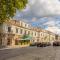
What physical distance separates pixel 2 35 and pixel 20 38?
1475cm

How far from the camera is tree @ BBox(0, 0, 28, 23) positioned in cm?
2758

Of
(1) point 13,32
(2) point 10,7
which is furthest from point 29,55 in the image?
(1) point 13,32

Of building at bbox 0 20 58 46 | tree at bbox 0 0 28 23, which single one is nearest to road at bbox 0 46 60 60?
tree at bbox 0 0 28 23

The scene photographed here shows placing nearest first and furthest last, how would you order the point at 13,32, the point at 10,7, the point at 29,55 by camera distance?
the point at 10,7 → the point at 29,55 → the point at 13,32

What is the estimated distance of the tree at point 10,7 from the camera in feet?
90.5

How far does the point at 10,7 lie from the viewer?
1124 inches

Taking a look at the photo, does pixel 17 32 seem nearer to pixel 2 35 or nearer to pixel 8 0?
pixel 2 35

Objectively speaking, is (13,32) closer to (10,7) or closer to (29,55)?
(29,55)

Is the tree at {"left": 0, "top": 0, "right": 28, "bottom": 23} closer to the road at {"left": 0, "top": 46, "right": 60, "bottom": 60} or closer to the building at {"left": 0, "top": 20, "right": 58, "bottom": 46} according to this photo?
the road at {"left": 0, "top": 46, "right": 60, "bottom": 60}

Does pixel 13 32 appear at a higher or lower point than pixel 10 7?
lower

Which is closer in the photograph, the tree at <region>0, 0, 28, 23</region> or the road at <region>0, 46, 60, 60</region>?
the tree at <region>0, 0, 28, 23</region>

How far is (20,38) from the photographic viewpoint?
276 ft

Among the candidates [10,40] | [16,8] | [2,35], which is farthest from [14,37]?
[16,8]

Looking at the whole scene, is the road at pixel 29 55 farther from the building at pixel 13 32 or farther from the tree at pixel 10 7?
the building at pixel 13 32
